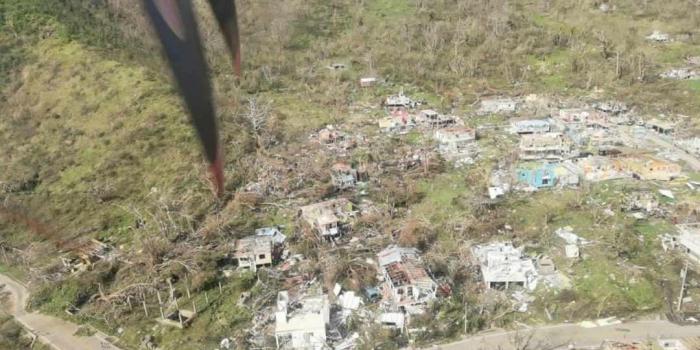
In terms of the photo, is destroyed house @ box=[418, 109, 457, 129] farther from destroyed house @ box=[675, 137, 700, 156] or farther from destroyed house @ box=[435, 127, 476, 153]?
destroyed house @ box=[675, 137, 700, 156]

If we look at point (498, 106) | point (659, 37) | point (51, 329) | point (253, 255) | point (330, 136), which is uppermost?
point (659, 37)

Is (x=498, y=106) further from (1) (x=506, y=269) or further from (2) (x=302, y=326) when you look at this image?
(2) (x=302, y=326)

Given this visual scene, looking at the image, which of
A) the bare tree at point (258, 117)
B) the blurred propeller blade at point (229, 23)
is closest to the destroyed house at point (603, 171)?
the bare tree at point (258, 117)

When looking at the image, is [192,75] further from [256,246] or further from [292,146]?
[292,146]

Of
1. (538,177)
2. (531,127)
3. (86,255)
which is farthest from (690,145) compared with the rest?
(86,255)

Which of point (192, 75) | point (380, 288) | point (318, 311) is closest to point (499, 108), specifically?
point (380, 288)

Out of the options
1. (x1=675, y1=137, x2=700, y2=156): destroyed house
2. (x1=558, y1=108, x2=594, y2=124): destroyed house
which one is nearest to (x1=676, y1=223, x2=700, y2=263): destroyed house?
(x1=675, y1=137, x2=700, y2=156): destroyed house

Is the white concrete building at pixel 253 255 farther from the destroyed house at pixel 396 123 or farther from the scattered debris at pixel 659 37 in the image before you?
the scattered debris at pixel 659 37
